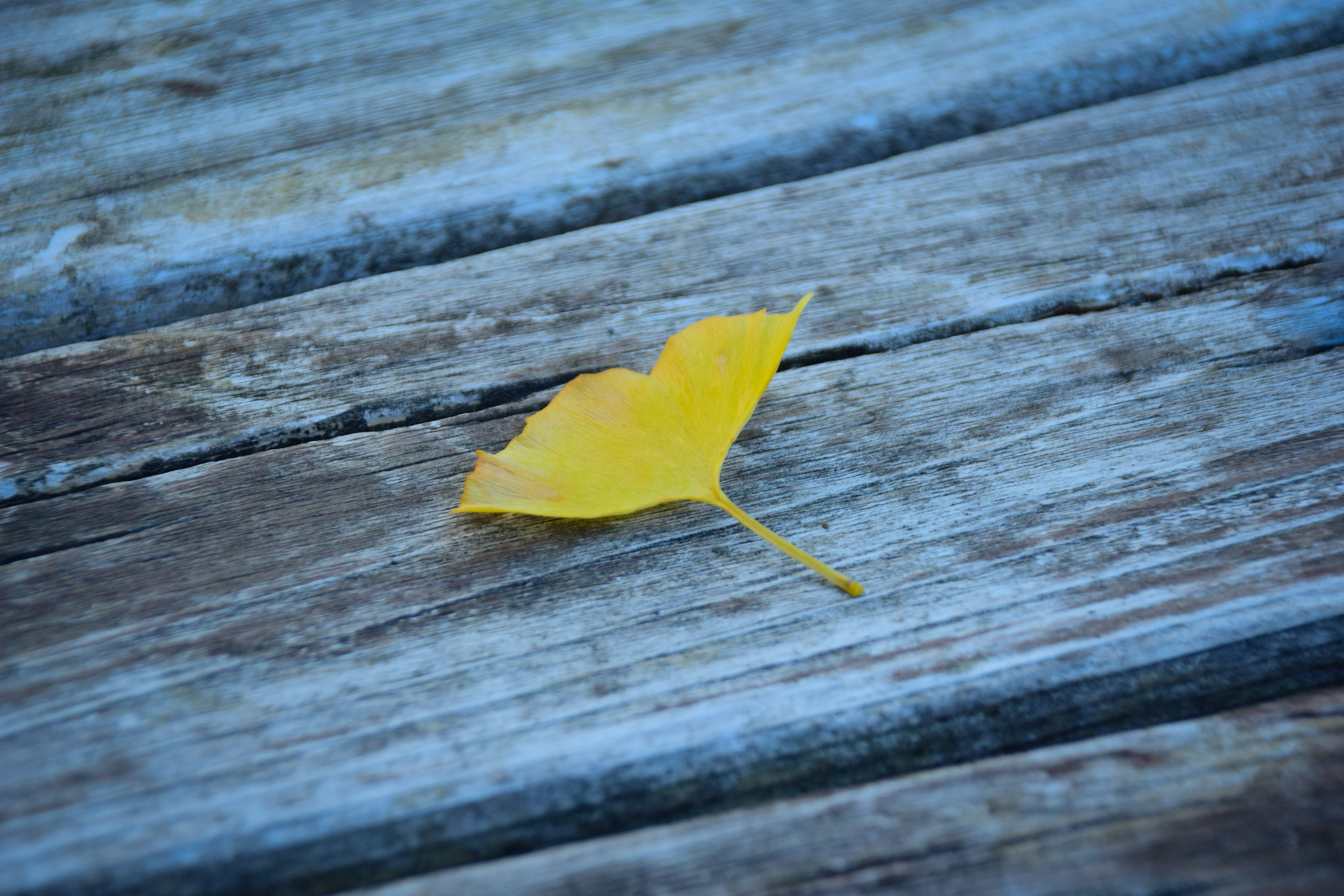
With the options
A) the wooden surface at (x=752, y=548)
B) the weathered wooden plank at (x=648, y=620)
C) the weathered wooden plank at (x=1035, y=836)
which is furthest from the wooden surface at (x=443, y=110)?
the weathered wooden plank at (x=1035, y=836)

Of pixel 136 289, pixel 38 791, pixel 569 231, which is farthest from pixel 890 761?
→ pixel 136 289

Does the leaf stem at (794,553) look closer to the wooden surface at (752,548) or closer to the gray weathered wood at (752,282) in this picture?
the wooden surface at (752,548)

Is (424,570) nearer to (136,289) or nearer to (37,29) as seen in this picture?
(136,289)

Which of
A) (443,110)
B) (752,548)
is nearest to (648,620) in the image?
(752,548)

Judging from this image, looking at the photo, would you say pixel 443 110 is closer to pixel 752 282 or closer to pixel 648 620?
pixel 752 282

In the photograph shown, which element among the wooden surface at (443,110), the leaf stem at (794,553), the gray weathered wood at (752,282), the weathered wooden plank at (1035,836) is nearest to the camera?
the weathered wooden plank at (1035,836)
